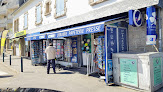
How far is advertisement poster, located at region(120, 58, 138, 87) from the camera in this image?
4604 mm

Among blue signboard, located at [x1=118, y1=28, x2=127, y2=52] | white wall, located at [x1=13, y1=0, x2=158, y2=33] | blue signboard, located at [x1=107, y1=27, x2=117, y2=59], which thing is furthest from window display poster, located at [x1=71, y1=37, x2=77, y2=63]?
blue signboard, located at [x1=107, y1=27, x2=117, y2=59]

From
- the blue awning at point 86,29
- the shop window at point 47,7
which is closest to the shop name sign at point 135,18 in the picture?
the blue awning at point 86,29

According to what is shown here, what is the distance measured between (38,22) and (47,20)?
1802mm

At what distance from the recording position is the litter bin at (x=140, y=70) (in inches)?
169

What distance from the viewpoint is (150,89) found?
4223mm

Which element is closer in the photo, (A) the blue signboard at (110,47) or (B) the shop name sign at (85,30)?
(B) the shop name sign at (85,30)

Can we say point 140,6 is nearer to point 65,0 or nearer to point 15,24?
point 65,0

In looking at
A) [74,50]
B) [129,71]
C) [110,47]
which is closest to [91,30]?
[110,47]

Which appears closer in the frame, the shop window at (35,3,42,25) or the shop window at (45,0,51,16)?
the shop window at (45,0,51,16)

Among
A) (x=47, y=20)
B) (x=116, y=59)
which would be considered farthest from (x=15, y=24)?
(x=116, y=59)

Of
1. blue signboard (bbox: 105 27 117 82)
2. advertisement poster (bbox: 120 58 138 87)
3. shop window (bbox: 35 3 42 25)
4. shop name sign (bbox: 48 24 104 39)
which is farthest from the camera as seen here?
shop window (bbox: 35 3 42 25)

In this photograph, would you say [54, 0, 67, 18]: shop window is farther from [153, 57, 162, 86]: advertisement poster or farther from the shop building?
[153, 57, 162, 86]: advertisement poster

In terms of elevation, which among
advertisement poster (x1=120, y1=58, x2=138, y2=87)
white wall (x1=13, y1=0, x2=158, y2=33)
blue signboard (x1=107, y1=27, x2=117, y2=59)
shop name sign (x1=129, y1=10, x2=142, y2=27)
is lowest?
advertisement poster (x1=120, y1=58, x2=138, y2=87)

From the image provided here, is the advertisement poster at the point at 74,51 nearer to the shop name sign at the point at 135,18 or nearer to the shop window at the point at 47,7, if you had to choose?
the shop window at the point at 47,7
